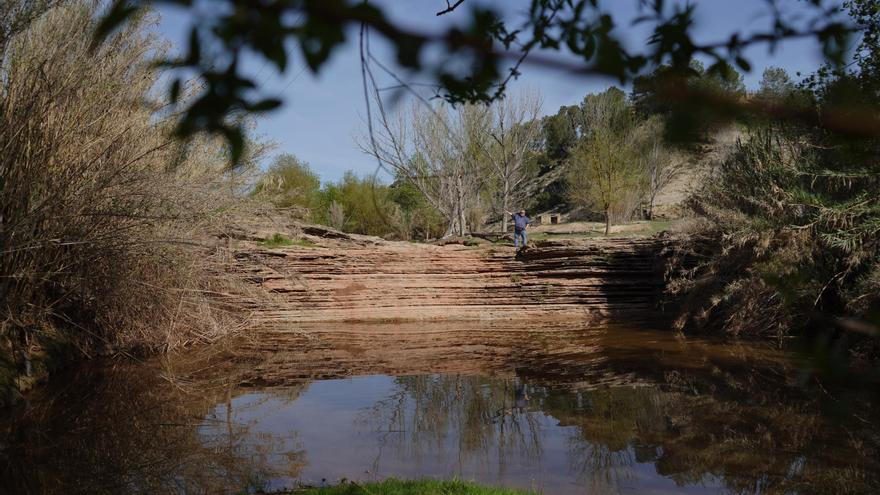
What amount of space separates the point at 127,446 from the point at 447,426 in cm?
309

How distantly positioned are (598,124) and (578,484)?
25.3 meters

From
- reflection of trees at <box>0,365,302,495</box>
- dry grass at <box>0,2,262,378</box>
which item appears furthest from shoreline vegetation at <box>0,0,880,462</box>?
reflection of trees at <box>0,365,302,495</box>

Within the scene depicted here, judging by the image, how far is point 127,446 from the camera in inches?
239

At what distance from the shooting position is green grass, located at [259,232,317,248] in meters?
16.8

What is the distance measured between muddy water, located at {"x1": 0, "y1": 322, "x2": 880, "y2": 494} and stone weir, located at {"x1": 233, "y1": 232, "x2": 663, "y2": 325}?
602cm

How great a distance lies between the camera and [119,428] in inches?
266

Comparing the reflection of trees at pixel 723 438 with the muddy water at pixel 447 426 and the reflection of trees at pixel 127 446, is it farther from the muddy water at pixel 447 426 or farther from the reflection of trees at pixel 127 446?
the reflection of trees at pixel 127 446

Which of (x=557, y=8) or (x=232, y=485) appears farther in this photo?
(x=232, y=485)

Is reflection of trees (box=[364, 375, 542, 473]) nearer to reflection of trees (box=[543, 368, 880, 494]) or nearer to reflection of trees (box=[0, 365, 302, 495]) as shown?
reflection of trees (box=[543, 368, 880, 494])

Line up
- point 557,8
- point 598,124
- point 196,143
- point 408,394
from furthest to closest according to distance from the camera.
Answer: point 598,124
point 196,143
point 408,394
point 557,8

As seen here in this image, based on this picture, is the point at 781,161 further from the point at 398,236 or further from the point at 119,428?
the point at 398,236

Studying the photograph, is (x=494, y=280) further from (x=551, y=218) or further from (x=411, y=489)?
(x=551, y=218)

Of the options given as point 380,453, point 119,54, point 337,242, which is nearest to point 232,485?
point 380,453

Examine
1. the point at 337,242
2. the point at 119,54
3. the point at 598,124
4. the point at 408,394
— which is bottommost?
the point at 408,394
